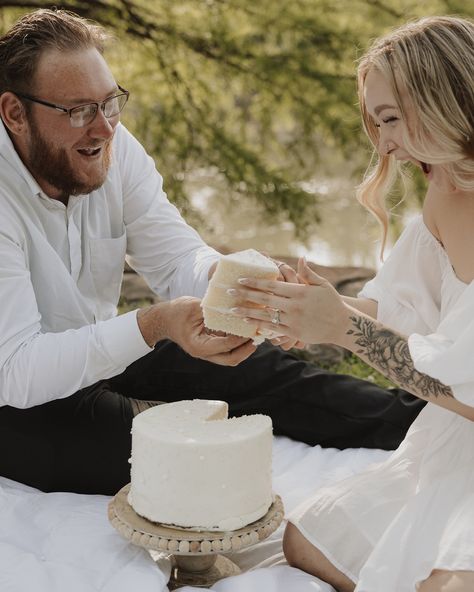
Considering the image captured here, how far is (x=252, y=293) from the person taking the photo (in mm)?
2576

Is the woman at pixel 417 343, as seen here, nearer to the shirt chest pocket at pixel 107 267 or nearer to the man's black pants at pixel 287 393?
the man's black pants at pixel 287 393

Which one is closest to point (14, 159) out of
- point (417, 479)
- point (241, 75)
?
point (417, 479)

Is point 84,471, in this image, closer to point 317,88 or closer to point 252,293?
point 252,293

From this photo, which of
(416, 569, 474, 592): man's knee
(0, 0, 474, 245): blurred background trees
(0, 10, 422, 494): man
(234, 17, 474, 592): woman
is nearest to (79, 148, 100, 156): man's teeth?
(0, 10, 422, 494): man

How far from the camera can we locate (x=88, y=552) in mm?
2627

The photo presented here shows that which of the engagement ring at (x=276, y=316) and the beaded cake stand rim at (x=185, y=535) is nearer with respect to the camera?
the beaded cake stand rim at (x=185, y=535)

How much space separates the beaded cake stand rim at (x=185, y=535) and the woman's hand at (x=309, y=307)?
0.52 metres

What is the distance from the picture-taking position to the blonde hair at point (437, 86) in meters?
2.42

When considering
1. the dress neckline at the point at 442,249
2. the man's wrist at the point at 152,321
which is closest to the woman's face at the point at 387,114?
the dress neckline at the point at 442,249

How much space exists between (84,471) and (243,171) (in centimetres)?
448

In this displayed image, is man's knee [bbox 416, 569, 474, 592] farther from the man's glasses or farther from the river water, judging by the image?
the river water

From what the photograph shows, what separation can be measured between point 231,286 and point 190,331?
0.32 meters

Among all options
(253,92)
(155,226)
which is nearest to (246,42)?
(253,92)

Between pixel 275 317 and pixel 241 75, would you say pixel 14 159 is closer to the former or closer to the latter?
pixel 275 317
